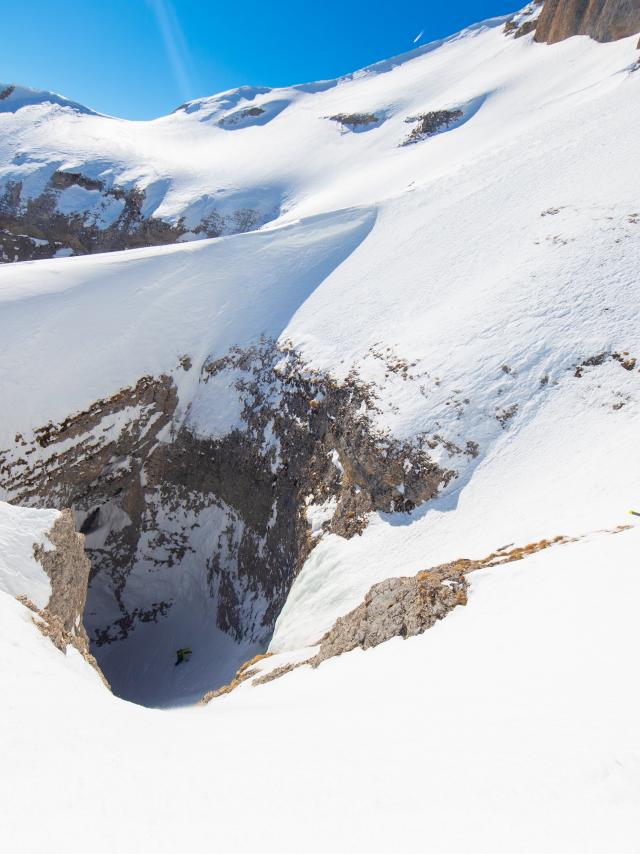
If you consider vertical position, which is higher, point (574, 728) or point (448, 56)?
point (448, 56)

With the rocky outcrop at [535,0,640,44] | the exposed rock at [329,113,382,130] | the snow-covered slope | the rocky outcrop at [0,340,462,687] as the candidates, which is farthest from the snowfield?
the exposed rock at [329,113,382,130]

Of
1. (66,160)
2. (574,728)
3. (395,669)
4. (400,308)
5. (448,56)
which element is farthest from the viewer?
(448,56)

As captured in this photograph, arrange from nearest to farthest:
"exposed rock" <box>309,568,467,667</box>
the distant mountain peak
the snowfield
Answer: the snowfield
"exposed rock" <box>309,568,467,667</box>
the distant mountain peak

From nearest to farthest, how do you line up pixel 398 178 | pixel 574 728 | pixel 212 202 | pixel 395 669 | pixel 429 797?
pixel 429 797 → pixel 574 728 → pixel 395 669 → pixel 398 178 → pixel 212 202

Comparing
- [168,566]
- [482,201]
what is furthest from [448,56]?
[168,566]

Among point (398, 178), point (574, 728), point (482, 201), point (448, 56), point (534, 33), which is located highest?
point (448, 56)

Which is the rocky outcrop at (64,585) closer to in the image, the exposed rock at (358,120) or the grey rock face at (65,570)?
the grey rock face at (65,570)

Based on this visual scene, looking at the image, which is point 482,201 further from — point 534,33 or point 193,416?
point 534,33

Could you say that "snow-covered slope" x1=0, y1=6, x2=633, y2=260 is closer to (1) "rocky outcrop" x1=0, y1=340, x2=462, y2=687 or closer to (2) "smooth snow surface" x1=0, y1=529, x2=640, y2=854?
(1) "rocky outcrop" x1=0, y1=340, x2=462, y2=687
